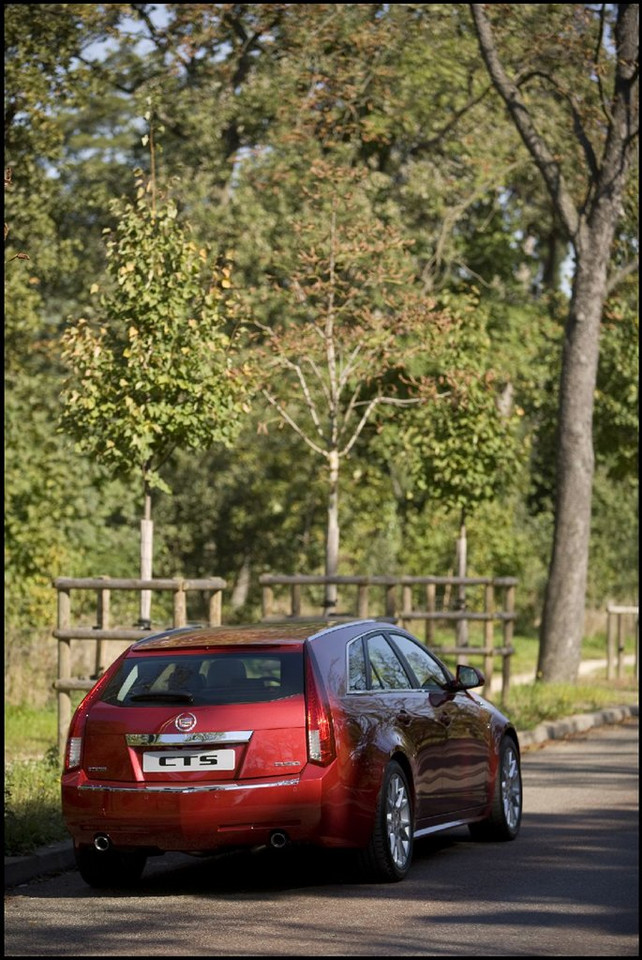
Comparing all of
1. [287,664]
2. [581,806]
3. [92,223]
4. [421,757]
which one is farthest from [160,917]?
[92,223]

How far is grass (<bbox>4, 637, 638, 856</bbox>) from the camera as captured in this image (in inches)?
A: 439

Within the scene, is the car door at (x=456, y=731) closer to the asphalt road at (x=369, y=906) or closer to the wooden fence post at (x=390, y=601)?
the asphalt road at (x=369, y=906)

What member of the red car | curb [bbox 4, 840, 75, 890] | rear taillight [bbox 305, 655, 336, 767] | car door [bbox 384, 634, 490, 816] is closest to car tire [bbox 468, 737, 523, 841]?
car door [bbox 384, 634, 490, 816]

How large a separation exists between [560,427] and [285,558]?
43.8 feet

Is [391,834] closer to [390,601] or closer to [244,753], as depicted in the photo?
[244,753]

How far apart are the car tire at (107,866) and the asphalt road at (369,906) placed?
4.5 inches

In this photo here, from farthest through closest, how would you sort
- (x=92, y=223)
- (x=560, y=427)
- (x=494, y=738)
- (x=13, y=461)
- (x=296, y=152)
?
(x=92, y=223) < (x=296, y=152) < (x=13, y=461) < (x=560, y=427) < (x=494, y=738)

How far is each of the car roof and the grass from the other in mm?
1616

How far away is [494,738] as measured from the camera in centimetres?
1209

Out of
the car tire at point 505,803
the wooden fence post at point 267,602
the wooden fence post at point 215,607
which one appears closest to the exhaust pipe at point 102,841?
the car tire at point 505,803

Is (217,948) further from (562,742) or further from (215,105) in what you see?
(215,105)

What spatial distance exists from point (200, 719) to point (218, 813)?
51 cm

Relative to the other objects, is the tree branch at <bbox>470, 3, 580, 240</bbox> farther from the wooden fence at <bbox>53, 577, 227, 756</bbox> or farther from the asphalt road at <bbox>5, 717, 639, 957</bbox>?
the asphalt road at <bbox>5, 717, 639, 957</bbox>

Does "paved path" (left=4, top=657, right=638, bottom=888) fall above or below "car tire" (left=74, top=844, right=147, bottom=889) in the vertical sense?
below
